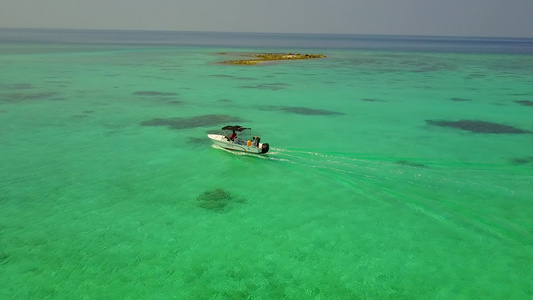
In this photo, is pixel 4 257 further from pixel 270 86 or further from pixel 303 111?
pixel 270 86

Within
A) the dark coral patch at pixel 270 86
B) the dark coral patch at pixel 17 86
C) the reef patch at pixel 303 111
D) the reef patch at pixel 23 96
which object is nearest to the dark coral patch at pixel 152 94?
the reef patch at pixel 23 96

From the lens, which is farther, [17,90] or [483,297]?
Answer: [17,90]

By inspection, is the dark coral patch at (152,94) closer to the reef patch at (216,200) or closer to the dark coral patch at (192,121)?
the dark coral patch at (192,121)

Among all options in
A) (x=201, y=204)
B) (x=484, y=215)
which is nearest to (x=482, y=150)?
(x=484, y=215)

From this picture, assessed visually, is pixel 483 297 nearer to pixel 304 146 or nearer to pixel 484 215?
pixel 484 215

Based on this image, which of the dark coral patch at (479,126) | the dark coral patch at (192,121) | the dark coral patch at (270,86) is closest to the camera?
the dark coral patch at (479,126)

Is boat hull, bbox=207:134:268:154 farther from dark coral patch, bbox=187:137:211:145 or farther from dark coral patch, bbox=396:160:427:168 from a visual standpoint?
dark coral patch, bbox=396:160:427:168
